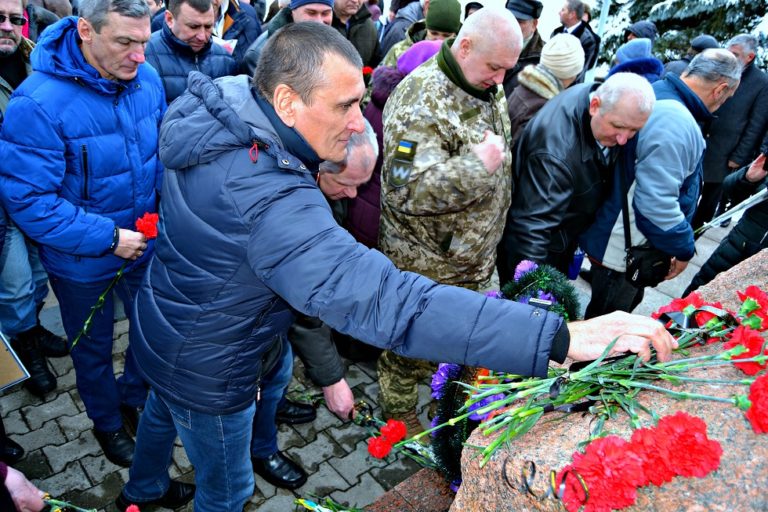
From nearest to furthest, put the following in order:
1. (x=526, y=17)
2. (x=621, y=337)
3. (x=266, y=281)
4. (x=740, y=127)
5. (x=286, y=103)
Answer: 1. (x=621, y=337)
2. (x=266, y=281)
3. (x=286, y=103)
4. (x=526, y=17)
5. (x=740, y=127)

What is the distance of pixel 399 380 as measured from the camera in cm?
Answer: 347

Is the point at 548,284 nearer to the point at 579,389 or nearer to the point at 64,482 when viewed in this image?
the point at 579,389

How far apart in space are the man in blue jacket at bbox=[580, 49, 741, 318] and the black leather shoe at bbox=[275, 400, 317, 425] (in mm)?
2126

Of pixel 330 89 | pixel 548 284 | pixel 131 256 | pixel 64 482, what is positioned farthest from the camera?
pixel 64 482

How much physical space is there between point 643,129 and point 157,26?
4430 mm

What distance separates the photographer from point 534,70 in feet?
14.1

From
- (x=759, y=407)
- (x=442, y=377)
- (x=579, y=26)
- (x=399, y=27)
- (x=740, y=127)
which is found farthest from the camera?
(x=579, y=26)

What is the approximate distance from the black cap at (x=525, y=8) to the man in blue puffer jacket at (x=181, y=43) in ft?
10.7

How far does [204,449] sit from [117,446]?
128 centimetres

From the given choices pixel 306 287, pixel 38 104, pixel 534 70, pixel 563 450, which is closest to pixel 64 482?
pixel 38 104

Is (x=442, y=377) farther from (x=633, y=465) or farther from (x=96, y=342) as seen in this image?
(x=96, y=342)

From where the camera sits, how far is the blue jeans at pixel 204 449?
7.22ft

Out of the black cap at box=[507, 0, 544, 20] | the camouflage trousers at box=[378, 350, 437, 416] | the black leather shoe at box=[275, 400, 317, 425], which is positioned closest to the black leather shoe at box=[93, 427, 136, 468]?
the black leather shoe at box=[275, 400, 317, 425]

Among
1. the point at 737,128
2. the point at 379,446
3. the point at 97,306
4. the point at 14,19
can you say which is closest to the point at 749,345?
the point at 379,446
